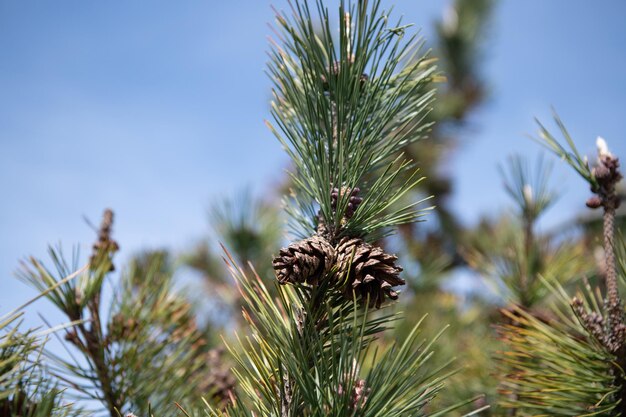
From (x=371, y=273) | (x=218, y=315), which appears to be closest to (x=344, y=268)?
(x=371, y=273)

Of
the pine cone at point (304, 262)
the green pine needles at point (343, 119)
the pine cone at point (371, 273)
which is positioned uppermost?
the green pine needles at point (343, 119)

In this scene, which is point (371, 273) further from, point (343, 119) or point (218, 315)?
point (218, 315)

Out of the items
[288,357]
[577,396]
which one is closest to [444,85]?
[577,396]

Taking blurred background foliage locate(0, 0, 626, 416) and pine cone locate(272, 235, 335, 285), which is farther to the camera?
blurred background foliage locate(0, 0, 626, 416)

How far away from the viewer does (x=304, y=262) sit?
61 cm

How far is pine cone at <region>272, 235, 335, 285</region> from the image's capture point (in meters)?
0.61

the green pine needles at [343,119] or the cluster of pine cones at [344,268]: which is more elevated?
the green pine needles at [343,119]

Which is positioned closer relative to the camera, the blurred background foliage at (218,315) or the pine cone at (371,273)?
the pine cone at (371,273)

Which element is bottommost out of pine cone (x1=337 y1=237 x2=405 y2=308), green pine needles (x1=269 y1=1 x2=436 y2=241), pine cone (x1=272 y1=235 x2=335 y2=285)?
pine cone (x1=337 y1=237 x2=405 y2=308)

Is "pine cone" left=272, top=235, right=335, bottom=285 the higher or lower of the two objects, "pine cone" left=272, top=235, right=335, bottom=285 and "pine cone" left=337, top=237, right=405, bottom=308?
the higher

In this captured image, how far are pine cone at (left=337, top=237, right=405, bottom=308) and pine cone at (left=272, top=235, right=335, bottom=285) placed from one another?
18mm

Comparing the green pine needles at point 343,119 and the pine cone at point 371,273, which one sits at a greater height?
the green pine needles at point 343,119

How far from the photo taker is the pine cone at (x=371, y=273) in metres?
0.62

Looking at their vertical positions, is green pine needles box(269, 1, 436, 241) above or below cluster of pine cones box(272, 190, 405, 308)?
above
